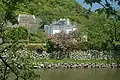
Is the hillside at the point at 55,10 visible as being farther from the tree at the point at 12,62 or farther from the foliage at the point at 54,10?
the tree at the point at 12,62

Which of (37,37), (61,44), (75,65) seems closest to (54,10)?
(37,37)

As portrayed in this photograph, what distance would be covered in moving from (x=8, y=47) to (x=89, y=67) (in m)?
28.5

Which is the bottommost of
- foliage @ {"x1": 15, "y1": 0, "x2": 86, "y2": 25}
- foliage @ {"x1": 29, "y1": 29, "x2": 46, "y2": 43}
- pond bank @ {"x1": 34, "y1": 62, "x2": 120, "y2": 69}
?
pond bank @ {"x1": 34, "y1": 62, "x2": 120, "y2": 69}

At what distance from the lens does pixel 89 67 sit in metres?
33.7

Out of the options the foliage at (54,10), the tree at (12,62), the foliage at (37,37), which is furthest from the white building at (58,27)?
the tree at (12,62)

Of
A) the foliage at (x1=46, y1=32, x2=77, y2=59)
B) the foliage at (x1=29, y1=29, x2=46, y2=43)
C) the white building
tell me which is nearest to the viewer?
the foliage at (x1=46, y1=32, x2=77, y2=59)

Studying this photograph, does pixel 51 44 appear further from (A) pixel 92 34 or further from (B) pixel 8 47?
(B) pixel 8 47

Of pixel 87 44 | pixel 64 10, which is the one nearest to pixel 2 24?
pixel 87 44

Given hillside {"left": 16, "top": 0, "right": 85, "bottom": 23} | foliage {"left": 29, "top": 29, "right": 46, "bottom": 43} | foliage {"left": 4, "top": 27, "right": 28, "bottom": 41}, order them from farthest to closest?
hillside {"left": 16, "top": 0, "right": 85, "bottom": 23}
foliage {"left": 29, "top": 29, "right": 46, "bottom": 43}
foliage {"left": 4, "top": 27, "right": 28, "bottom": 41}

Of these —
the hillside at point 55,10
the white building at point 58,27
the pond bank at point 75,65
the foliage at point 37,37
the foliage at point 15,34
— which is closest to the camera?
the foliage at point 15,34

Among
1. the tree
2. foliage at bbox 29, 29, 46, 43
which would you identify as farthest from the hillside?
the tree

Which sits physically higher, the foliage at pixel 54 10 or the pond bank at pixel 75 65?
the foliage at pixel 54 10

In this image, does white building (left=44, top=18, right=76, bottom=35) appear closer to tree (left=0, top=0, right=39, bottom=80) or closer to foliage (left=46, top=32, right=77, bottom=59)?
foliage (left=46, top=32, right=77, bottom=59)

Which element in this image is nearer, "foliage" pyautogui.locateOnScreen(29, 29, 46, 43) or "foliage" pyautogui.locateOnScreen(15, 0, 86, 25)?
"foliage" pyautogui.locateOnScreen(29, 29, 46, 43)
